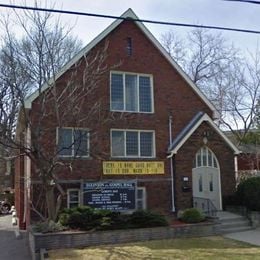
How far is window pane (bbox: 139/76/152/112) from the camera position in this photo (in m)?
23.8

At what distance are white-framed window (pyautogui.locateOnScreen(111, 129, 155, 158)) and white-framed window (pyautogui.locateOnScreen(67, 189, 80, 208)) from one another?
102 inches

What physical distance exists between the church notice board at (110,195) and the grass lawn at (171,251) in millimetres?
4985

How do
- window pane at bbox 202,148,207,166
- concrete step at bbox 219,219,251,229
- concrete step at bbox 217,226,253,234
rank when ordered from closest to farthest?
1. concrete step at bbox 217,226,253,234
2. concrete step at bbox 219,219,251,229
3. window pane at bbox 202,148,207,166

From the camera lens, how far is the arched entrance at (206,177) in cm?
2417

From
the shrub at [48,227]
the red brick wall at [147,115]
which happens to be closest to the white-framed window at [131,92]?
the red brick wall at [147,115]

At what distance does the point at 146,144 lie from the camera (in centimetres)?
2359

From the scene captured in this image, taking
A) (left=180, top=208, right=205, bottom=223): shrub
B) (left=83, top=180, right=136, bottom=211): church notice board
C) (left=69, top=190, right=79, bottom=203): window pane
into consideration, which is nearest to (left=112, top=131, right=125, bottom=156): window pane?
(left=83, top=180, right=136, bottom=211): church notice board

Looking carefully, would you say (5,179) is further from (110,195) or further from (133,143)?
(110,195)

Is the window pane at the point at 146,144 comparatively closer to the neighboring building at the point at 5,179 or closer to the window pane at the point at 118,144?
the window pane at the point at 118,144

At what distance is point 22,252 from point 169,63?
12.8m

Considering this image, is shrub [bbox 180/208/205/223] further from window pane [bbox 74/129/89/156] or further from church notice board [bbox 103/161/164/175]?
window pane [bbox 74/129/89/156]

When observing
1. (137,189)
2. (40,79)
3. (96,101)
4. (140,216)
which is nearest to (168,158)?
(137,189)

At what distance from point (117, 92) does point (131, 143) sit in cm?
268

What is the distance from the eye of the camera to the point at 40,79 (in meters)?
18.7
